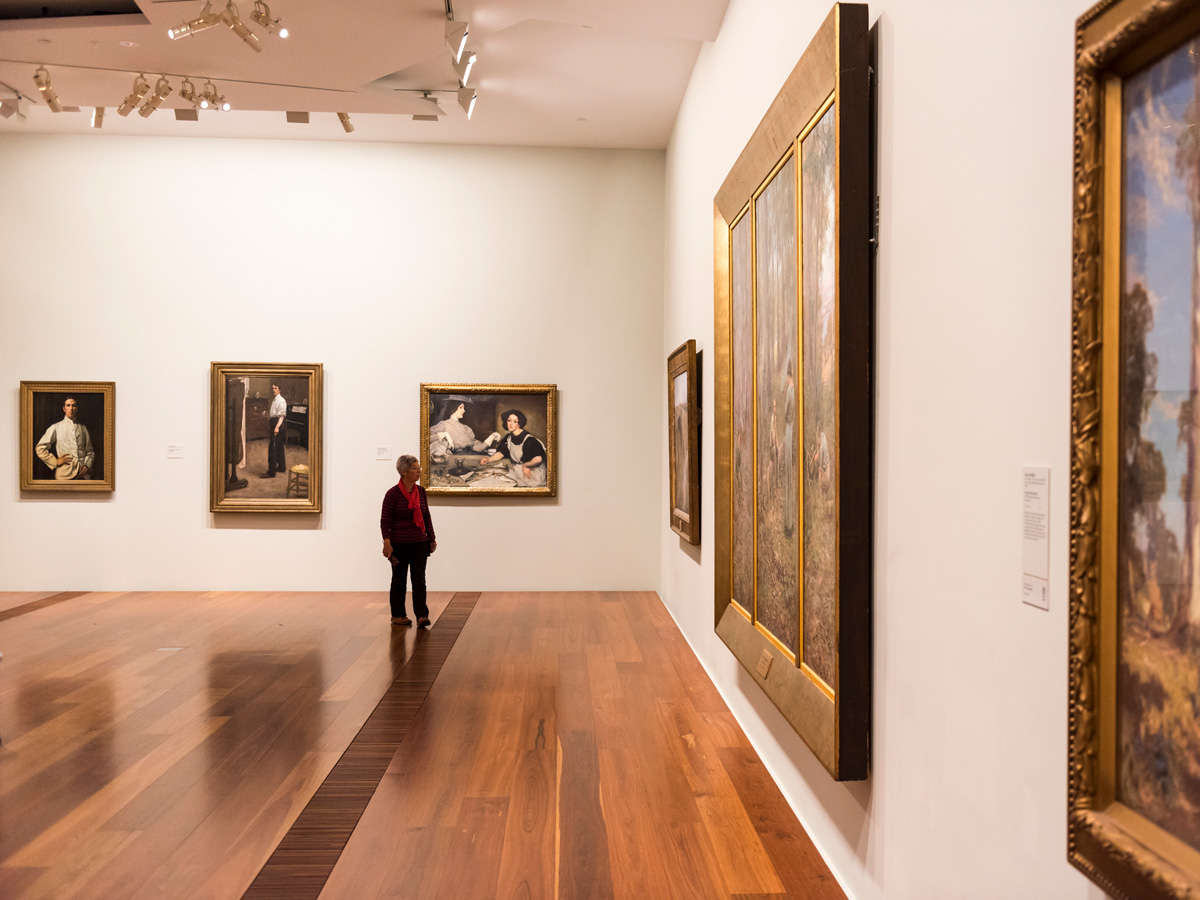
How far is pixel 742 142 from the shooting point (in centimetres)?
646

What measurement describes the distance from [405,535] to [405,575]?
1.64 ft

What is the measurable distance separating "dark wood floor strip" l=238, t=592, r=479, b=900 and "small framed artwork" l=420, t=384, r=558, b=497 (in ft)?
15.0

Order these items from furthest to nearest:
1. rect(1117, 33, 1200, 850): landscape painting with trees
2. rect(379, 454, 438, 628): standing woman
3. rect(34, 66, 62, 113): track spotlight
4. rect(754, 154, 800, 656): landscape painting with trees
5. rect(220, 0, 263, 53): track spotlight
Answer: rect(379, 454, 438, 628): standing woman < rect(34, 66, 62, 113): track spotlight < rect(220, 0, 263, 53): track spotlight < rect(754, 154, 800, 656): landscape painting with trees < rect(1117, 33, 1200, 850): landscape painting with trees

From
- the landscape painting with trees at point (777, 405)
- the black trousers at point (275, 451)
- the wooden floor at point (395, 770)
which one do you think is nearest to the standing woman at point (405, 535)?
the wooden floor at point (395, 770)

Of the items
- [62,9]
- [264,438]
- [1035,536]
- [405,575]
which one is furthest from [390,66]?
[1035,536]

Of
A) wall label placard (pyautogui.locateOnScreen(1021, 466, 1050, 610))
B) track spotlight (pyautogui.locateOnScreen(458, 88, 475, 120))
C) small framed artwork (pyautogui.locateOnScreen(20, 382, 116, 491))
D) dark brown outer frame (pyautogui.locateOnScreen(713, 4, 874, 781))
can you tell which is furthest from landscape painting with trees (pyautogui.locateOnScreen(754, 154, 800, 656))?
small framed artwork (pyautogui.locateOnScreen(20, 382, 116, 491))

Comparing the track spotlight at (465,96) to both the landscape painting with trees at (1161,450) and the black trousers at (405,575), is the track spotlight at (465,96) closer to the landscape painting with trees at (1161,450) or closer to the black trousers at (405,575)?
the black trousers at (405,575)

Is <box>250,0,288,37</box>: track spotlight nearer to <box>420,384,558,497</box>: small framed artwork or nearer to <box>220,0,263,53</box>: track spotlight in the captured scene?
<box>220,0,263,53</box>: track spotlight

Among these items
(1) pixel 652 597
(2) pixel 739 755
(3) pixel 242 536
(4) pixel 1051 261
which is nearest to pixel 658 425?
(1) pixel 652 597

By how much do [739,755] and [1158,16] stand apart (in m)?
5.18

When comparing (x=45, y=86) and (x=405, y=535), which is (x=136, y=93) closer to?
(x=45, y=86)

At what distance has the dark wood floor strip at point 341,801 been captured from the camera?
13.4ft

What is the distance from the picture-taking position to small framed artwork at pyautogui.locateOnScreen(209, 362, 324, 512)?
1252cm

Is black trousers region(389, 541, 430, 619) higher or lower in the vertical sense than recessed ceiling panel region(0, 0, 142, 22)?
lower
